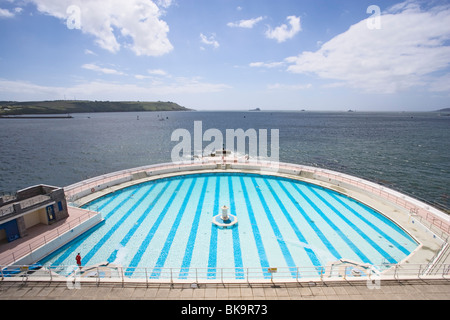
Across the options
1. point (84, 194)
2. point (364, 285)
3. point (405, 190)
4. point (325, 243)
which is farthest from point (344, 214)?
point (84, 194)

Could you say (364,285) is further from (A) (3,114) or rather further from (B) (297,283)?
(A) (3,114)

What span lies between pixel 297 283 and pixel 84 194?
17.7m

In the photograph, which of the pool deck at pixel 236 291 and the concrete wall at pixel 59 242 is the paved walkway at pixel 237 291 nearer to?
the pool deck at pixel 236 291

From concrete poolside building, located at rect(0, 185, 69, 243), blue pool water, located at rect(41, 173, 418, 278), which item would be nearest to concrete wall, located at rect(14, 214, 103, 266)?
blue pool water, located at rect(41, 173, 418, 278)

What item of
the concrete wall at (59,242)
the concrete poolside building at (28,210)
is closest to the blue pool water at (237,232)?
the concrete wall at (59,242)

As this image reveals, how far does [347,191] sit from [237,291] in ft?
52.2

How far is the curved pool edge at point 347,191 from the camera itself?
12.4 meters

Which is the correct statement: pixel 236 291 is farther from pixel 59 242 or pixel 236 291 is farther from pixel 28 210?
pixel 28 210

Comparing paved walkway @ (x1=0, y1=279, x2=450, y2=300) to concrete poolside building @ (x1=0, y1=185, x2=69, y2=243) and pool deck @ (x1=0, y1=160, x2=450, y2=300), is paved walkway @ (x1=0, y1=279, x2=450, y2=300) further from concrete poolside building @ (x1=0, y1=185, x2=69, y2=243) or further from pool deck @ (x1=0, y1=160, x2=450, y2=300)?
concrete poolside building @ (x1=0, y1=185, x2=69, y2=243)

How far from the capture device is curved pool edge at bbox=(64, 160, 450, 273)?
490 inches

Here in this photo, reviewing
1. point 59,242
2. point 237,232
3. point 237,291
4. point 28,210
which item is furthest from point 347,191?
point 28,210

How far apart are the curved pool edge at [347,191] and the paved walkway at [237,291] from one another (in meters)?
2.59

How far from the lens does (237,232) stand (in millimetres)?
14039
